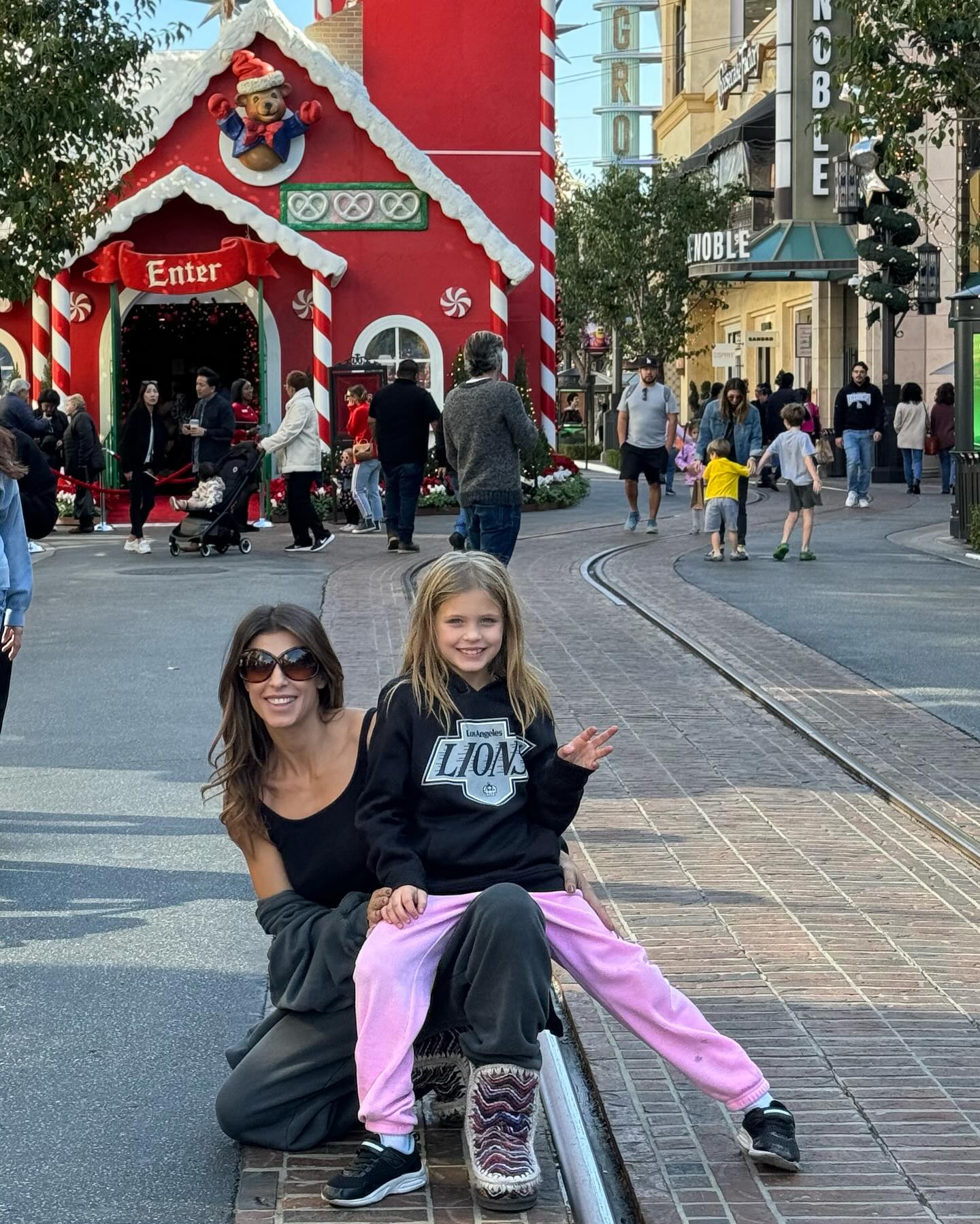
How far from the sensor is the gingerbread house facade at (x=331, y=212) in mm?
26047

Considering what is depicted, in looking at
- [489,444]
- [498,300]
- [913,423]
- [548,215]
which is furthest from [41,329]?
[489,444]

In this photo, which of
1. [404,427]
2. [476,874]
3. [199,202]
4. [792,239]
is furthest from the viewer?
[792,239]

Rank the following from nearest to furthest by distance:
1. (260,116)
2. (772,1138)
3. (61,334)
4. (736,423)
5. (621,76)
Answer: (772,1138)
(736,423)
(61,334)
(260,116)
(621,76)

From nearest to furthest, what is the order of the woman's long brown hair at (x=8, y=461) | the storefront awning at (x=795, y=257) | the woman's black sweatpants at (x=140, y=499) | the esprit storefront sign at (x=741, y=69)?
1. the woman's long brown hair at (x=8, y=461)
2. the woman's black sweatpants at (x=140, y=499)
3. the storefront awning at (x=795, y=257)
4. the esprit storefront sign at (x=741, y=69)

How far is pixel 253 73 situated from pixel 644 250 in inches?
1000

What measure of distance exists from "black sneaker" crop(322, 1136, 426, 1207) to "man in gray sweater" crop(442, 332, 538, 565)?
906 cm

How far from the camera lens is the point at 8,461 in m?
6.91

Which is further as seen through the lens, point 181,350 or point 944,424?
point 181,350

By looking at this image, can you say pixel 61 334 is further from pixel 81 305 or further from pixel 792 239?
pixel 792 239

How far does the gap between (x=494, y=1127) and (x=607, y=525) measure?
19715 millimetres

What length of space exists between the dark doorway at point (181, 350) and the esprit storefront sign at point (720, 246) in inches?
464

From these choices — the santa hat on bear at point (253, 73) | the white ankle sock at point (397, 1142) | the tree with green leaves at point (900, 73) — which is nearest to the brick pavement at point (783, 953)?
the white ankle sock at point (397, 1142)

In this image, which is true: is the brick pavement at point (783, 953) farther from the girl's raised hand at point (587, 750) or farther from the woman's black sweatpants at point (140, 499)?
the woman's black sweatpants at point (140, 499)

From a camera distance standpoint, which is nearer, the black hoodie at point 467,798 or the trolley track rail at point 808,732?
the black hoodie at point 467,798
